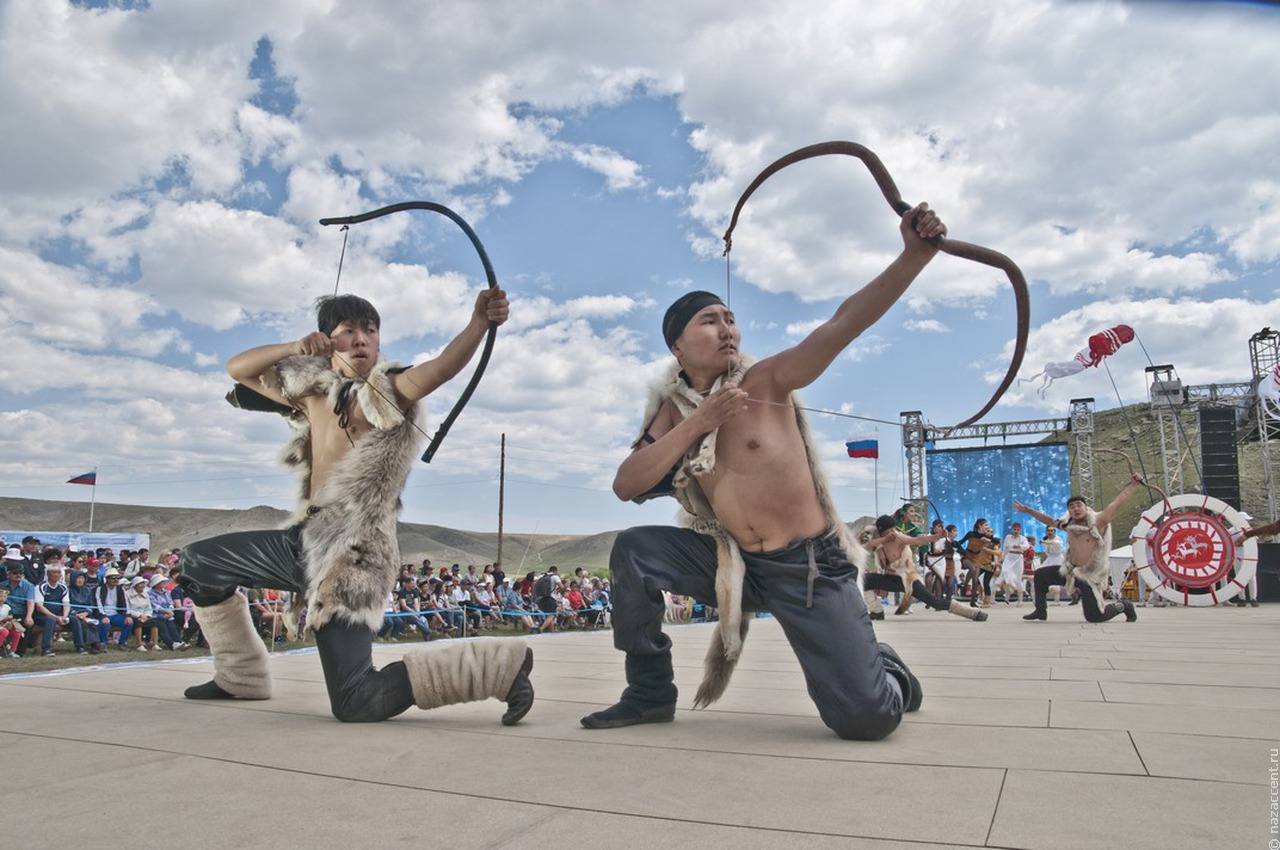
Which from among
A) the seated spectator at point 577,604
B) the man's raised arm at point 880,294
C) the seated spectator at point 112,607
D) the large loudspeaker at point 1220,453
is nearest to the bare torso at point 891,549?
the seated spectator at point 577,604

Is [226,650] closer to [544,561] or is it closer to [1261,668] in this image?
[1261,668]

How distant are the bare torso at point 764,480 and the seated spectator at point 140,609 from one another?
8.83 meters

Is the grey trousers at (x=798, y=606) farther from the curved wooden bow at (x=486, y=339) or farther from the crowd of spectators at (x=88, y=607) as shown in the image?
the crowd of spectators at (x=88, y=607)

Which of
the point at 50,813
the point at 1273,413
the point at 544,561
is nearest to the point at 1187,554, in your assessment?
the point at 1273,413

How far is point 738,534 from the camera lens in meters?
3.19

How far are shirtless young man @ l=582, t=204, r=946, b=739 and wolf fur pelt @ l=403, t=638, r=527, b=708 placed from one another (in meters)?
0.33

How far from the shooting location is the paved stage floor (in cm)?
171

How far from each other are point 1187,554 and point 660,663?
1450 cm

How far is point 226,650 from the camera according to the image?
145 inches

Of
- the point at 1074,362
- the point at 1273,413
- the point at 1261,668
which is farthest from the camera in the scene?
the point at 1273,413

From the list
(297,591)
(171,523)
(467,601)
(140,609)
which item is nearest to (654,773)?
(297,591)

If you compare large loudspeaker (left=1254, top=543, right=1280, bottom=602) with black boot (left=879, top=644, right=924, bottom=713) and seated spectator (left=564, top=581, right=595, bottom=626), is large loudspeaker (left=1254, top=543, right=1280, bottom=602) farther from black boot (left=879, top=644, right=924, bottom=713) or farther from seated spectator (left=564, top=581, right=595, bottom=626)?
black boot (left=879, top=644, right=924, bottom=713)

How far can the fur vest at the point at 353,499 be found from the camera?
3.18 metres

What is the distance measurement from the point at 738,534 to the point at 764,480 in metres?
0.22
